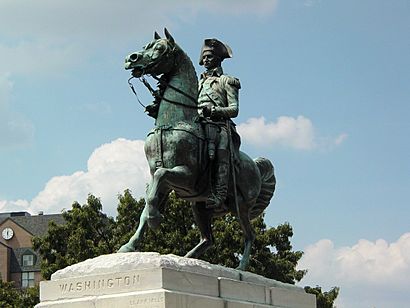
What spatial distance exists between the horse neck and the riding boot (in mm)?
722

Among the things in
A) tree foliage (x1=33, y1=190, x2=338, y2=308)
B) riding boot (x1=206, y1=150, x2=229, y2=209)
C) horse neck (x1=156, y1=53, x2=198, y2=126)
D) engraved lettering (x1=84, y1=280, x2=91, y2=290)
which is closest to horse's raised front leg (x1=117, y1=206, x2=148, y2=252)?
engraved lettering (x1=84, y1=280, x2=91, y2=290)

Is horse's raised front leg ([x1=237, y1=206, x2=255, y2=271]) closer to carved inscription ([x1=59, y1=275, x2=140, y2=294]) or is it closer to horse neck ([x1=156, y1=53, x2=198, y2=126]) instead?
horse neck ([x1=156, y1=53, x2=198, y2=126])

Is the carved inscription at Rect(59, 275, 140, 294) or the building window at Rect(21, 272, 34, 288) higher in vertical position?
the building window at Rect(21, 272, 34, 288)

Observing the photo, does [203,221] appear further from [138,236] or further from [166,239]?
[166,239]

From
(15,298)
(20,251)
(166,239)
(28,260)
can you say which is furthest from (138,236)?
(20,251)

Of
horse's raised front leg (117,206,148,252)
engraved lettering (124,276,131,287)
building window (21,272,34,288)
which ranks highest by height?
building window (21,272,34,288)

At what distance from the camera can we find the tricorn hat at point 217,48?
1499 cm

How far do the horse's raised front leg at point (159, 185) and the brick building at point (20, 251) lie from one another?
7028cm

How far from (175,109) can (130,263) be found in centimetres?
272

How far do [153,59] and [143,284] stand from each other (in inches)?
143

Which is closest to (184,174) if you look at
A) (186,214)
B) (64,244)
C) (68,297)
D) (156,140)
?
(156,140)

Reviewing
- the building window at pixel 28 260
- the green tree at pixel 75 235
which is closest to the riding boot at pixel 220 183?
the green tree at pixel 75 235

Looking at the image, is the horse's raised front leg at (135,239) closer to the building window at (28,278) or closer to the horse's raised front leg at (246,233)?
the horse's raised front leg at (246,233)

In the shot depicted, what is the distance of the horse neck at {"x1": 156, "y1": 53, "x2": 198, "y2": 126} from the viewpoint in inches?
526
